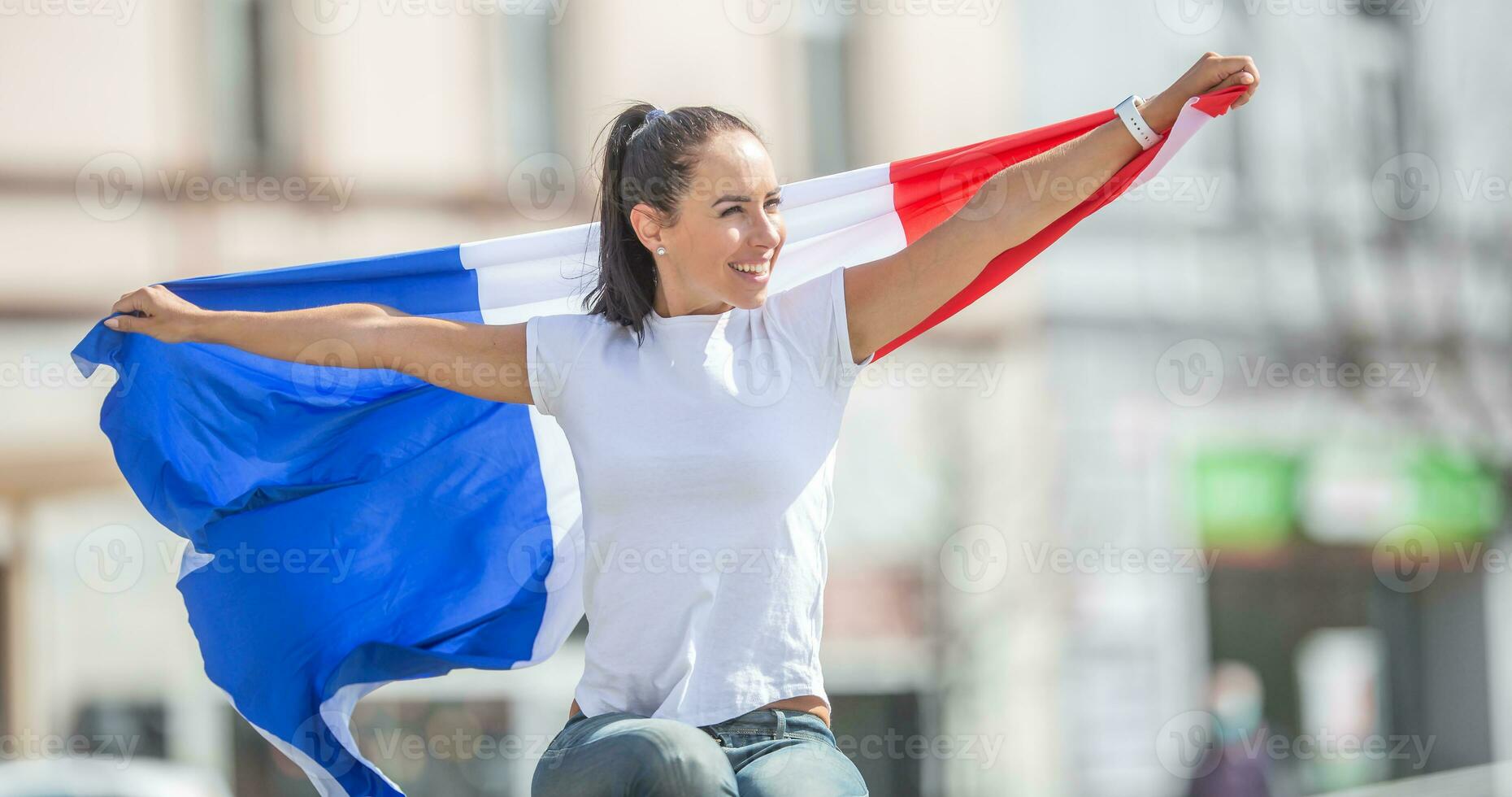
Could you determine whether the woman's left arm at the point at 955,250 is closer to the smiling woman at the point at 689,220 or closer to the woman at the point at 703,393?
the woman at the point at 703,393

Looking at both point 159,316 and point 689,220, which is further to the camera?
point 159,316

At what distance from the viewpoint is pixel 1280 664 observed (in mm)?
14328

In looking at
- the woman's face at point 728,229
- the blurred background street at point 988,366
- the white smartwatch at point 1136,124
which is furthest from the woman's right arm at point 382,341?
the blurred background street at point 988,366

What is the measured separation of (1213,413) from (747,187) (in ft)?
36.9

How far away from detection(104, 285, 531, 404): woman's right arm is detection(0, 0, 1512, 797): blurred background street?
537cm

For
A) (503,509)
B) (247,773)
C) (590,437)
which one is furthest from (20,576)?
(590,437)

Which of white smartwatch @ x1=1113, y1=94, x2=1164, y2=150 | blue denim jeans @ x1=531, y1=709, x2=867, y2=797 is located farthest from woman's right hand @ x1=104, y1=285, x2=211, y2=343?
white smartwatch @ x1=1113, y1=94, x2=1164, y2=150

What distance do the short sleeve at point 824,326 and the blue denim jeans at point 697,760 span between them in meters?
0.66

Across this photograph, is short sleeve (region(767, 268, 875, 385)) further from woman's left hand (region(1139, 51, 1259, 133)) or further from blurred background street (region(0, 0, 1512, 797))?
blurred background street (region(0, 0, 1512, 797))

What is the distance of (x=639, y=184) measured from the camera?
10.7ft

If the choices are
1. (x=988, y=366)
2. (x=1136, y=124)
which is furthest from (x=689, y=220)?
(x=988, y=366)

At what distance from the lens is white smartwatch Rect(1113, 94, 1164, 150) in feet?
10.8

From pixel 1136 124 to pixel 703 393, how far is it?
1.07 metres

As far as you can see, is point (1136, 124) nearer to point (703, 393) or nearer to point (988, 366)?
point (703, 393)
